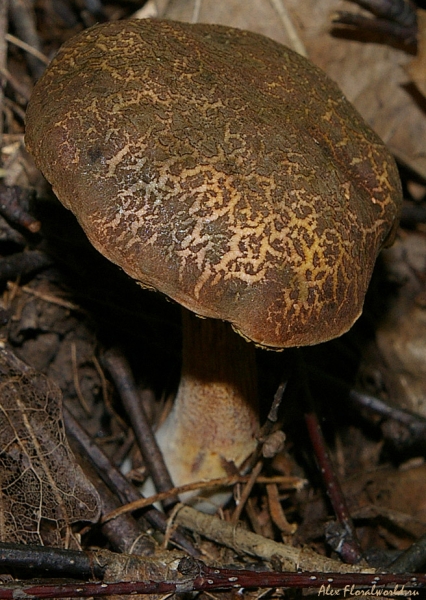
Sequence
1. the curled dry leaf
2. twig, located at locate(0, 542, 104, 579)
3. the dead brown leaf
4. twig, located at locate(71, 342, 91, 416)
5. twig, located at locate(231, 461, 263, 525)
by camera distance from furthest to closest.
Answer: the dead brown leaf, twig, located at locate(71, 342, 91, 416), twig, located at locate(231, 461, 263, 525), the curled dry leaf, twig, located at locate(0, 542, 104, 579)

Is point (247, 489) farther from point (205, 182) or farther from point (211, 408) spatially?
point (205, 182)

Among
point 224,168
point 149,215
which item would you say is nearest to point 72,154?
point 149,215

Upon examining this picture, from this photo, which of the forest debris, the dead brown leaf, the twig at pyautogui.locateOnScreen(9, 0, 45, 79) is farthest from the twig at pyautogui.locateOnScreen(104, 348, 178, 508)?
the forest debris

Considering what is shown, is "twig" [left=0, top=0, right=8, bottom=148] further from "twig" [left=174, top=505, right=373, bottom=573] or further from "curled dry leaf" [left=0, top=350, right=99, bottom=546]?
"twig" [left=174, top=505, right=373, bottom=573]

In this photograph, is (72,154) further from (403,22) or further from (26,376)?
(403,22)

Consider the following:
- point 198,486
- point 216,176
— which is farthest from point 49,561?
point 216,176

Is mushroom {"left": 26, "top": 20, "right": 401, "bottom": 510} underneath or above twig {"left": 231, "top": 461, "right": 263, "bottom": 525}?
above

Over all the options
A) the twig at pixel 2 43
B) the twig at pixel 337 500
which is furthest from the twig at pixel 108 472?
the twig at pixel 2 43

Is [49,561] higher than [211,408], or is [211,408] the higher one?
[49,561]
